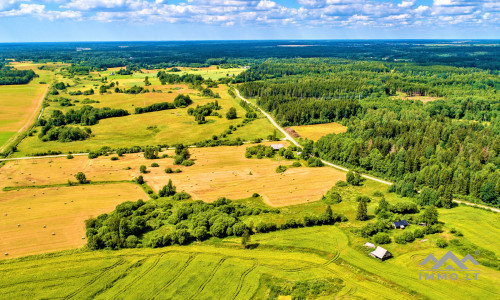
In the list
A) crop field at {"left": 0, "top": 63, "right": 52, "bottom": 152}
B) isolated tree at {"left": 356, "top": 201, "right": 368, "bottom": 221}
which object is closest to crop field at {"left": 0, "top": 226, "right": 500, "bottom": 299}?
isolated tree at {"left": 356, "top": 201, "right": 368, "bottom": 221}

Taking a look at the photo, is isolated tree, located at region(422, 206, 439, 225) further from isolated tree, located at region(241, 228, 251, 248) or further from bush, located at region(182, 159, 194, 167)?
bush, located at region(182, 159, 194, 167)

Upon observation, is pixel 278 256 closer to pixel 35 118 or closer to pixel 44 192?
pixel 44 192

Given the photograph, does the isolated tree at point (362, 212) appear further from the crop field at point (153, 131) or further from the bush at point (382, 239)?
the crop field at point (153, 131)

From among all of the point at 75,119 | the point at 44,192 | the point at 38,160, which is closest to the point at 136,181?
the point at 44,192

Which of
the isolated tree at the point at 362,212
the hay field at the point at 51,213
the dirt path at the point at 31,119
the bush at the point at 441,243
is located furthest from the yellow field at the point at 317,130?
the dirt path at the point at 31,119

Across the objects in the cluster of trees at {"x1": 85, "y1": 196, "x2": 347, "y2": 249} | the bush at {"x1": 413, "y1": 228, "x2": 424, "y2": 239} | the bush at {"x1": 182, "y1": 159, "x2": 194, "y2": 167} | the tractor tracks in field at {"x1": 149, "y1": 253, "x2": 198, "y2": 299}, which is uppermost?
the bush at {"x1": 182, "y1": 159, "x2": 194, "y2": 167}

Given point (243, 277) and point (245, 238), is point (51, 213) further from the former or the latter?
point (243, 277)
